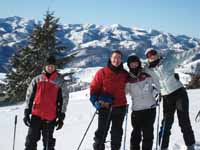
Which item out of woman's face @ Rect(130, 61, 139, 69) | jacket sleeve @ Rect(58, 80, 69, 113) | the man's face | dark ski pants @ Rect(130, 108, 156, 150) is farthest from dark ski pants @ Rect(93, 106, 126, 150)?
the man's face

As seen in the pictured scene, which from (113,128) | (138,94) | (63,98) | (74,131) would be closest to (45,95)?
(63,98)

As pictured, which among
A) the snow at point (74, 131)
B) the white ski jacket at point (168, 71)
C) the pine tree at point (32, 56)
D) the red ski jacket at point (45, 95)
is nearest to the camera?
the red ski jacket at point (45, 95)

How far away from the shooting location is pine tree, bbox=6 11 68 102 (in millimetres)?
31469

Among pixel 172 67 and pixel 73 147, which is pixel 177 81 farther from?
pixel 73 147

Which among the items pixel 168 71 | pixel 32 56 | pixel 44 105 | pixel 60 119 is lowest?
pixel 32 56

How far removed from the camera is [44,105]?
22.1 feet

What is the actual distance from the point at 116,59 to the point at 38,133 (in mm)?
1926

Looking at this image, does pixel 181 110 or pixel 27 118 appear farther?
pixel 181 110

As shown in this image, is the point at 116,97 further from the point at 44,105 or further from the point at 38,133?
the point at 38,133

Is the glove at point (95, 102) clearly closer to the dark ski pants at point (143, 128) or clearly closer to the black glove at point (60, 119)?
the black glove at point (60, 119)

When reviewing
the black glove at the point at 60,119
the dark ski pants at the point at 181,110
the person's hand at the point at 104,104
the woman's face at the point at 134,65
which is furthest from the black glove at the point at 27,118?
the dark ski pants at the point at 181,110

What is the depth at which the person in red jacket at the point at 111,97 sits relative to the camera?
6.66m

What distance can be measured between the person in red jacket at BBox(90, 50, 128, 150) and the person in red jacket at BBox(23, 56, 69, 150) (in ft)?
2.13

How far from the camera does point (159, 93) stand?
23.2 ft
